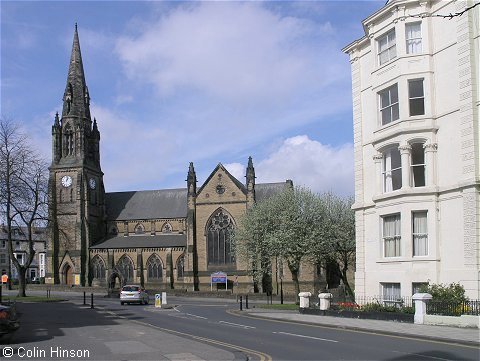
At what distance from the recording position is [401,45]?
2736 centimetres

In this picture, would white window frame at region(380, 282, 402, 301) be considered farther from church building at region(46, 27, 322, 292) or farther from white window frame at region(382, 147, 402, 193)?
church building at region(46, 27, 322, 292)

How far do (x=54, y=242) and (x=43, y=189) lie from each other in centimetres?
3139

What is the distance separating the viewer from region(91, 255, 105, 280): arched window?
80.8 m

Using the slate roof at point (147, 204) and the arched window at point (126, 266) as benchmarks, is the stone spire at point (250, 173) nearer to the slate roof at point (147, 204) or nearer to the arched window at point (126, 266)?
the slate roof at point (147, 204)

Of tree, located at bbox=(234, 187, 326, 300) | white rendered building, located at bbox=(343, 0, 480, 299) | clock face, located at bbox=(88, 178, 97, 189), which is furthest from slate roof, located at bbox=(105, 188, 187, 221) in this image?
white rendered building, located at bbox=(343, 0, 480, 299)

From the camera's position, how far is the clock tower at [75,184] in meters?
81.3

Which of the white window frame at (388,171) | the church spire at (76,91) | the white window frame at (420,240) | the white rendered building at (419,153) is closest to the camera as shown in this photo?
the white rendered building at (419,153)

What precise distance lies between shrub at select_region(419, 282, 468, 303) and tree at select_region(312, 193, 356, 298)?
21771 mm

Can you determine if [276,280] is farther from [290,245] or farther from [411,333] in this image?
[411,333]

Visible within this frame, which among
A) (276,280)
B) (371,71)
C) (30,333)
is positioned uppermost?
(371,71)

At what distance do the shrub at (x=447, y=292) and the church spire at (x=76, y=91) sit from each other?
71.2 meters

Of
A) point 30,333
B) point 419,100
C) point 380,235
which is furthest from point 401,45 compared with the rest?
point 30,333

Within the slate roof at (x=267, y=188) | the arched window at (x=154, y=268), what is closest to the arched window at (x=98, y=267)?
the arched window at (x=154, y=268)

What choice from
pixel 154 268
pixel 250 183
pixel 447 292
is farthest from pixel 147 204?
pixel 447 292
